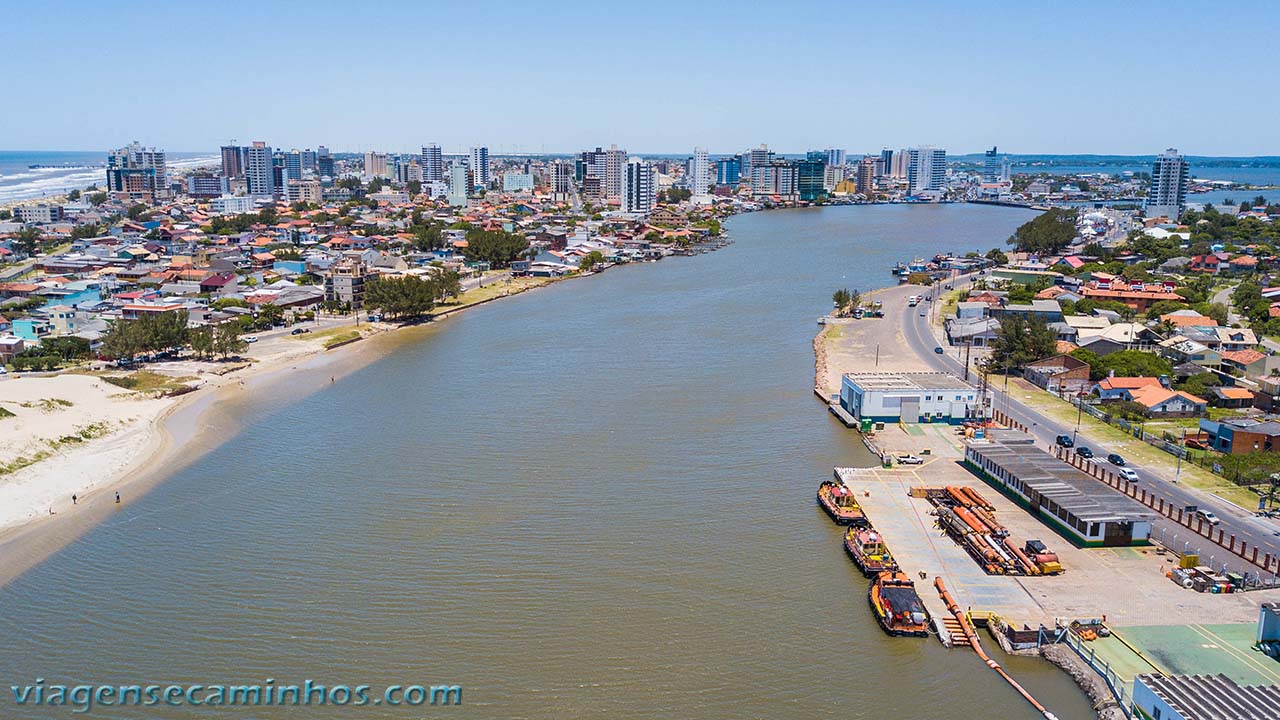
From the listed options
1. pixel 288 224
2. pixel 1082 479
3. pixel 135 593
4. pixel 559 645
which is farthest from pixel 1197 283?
pixel 288 224

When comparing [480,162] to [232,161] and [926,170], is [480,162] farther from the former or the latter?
[926,170]

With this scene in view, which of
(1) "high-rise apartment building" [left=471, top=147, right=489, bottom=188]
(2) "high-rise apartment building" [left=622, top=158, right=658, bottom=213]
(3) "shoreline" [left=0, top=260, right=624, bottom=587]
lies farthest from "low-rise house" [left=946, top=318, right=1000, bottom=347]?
(1) "high-rise apartment building" [left=471, top=147, right=489, bottom=188]

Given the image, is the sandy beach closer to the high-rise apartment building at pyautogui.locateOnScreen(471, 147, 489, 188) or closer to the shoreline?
the shoreline

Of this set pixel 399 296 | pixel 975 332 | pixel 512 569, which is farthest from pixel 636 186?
pixel 512 569

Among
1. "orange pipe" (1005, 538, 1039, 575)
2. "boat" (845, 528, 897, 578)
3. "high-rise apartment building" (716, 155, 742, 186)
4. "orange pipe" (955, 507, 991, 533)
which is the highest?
"high-rise apartment building" (716, 155, 742, 186)

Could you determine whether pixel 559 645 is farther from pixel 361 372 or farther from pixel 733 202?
pixel 733 202

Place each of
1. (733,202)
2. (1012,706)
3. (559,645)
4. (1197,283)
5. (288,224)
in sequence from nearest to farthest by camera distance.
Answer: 1. (1012,706)
2. (559,645)
3. (1197,283)
4. (288,224)
5. (733,202)
